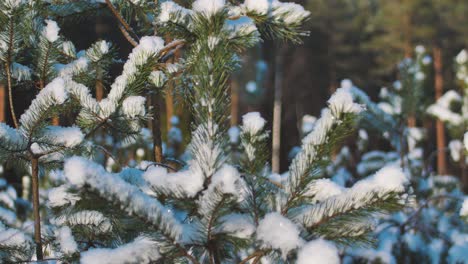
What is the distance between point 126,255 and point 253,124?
1.43ft

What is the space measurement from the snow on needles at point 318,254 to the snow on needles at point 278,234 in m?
0.03

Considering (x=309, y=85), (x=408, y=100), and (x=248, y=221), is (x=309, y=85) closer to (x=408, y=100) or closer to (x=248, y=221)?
(x=408, y=100)

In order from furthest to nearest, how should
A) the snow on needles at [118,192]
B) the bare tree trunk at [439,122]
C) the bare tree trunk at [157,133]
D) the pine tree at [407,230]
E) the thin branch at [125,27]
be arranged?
the bare tree trunk at [439,122] < the pine tree at [407,230] < the bare tree trunk at [157,133] < the thin branch at [125,27] < the snow on needles at [118,192]

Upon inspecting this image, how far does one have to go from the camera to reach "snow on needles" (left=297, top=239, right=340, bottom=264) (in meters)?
0.99

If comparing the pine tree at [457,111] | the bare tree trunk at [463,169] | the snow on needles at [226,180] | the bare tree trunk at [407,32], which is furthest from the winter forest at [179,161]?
the bare tree trunk at [407,32]

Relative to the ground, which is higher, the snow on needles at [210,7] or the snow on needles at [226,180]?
the snow on needles at [210,7]

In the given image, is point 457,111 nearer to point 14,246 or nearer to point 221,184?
point 14,246

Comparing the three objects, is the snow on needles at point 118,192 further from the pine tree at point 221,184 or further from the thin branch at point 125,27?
the thin branch at point 125,27

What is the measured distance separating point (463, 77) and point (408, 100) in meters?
4.52

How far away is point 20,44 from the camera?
6.02 feet

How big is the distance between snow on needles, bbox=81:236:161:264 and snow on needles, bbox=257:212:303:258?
9.3 inches

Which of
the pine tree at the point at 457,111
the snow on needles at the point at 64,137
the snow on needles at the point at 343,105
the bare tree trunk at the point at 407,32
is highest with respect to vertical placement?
the bare tree trunk at the point at 407,32

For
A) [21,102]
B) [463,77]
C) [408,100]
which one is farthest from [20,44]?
[463,77]

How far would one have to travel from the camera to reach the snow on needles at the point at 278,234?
3.50 feet
